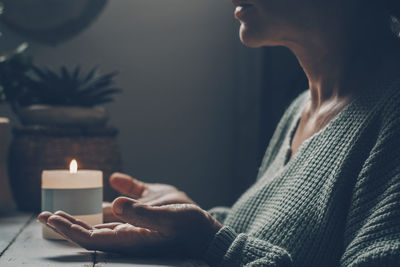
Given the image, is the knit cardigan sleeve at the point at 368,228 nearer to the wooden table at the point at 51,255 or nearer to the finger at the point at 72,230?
the wooden table at the point at 51,255

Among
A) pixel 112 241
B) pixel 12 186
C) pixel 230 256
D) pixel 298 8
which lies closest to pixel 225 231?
pixel 230 256

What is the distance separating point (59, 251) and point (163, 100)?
1074 millimetres

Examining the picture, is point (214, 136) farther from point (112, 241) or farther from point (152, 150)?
point (112, 241)

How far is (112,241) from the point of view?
628mm

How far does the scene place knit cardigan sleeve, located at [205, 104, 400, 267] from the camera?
0.60 meters

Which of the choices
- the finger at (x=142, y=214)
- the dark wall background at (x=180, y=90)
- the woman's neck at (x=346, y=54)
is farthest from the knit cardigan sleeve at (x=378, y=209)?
the dark wall background at (x=180, y=90)

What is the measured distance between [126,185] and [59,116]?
11.9 inches

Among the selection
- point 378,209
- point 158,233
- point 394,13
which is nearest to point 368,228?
point 378,209

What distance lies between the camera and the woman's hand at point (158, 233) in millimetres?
607

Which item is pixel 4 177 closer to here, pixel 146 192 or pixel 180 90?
pixel 146 192

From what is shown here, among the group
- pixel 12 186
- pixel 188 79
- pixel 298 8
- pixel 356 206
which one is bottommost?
pixel 12 186

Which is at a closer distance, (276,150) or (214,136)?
(276,150)

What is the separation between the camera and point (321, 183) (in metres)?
0.70

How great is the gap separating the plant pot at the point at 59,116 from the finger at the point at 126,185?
0.24 metres
